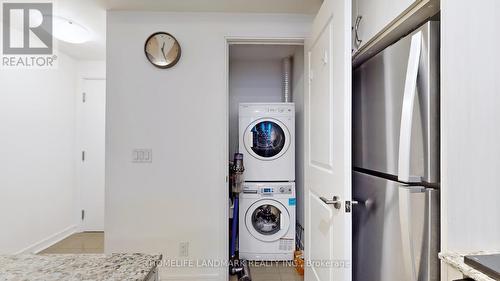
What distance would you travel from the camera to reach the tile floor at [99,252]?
7.71ft

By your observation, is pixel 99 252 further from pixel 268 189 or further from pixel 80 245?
pixel 268 189

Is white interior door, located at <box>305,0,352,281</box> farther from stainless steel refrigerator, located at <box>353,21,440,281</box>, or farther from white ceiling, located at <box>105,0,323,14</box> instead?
white ceiling, located at <box>105,0,323,14</box>

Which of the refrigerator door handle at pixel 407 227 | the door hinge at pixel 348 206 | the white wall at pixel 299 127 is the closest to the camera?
the refrigerator door handle at pixel 407 227

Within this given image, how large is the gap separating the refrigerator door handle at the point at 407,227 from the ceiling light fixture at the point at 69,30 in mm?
2801

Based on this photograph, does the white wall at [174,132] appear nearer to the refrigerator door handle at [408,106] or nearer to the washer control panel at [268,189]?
the washer control panel at [268,189]

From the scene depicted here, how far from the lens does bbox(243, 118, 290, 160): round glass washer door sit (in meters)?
2.74

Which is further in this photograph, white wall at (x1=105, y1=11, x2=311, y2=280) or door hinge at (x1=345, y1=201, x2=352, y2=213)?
white wall at (x1=105, y1=11, x2=311, y2=280)

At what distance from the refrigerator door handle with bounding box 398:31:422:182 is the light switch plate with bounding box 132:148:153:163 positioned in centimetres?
184

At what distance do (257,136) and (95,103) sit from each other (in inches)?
90.9

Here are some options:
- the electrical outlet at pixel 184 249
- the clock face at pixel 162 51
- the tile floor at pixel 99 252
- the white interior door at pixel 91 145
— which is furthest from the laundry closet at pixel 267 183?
the white interior door at pixel 91 145
